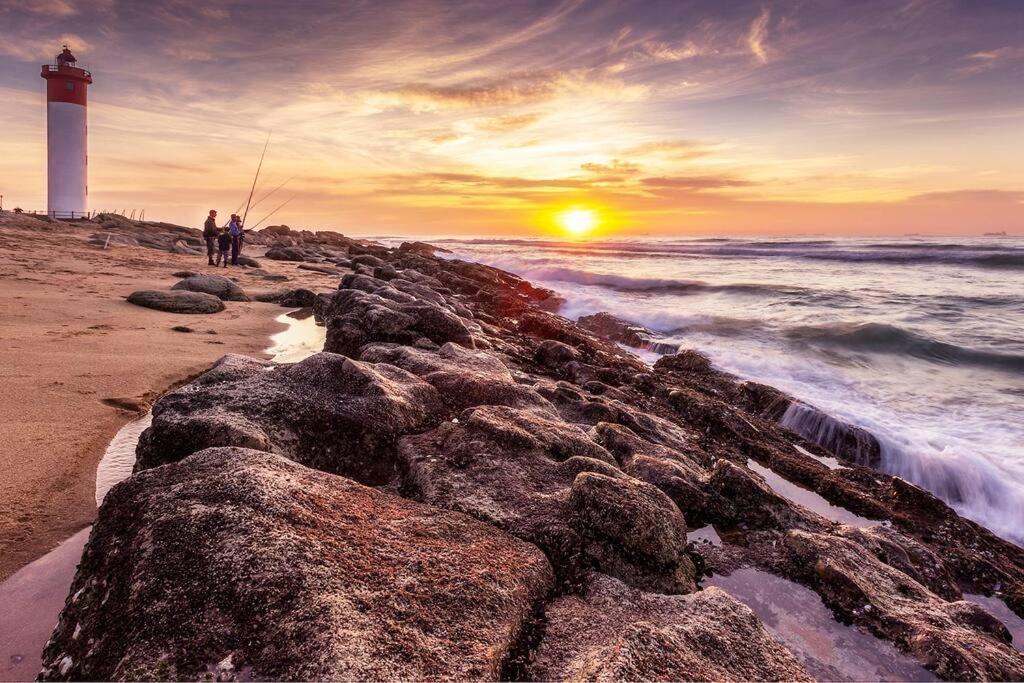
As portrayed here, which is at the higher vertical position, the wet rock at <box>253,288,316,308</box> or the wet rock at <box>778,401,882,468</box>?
the wet rock at <box>253,288,316,308</box>

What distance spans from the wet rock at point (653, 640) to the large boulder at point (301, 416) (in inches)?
57.3

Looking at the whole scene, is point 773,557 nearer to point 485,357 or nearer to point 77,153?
point 485,357

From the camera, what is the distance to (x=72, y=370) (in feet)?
16.4

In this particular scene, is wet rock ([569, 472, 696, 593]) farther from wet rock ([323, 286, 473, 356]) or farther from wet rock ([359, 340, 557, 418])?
wet rock ([323, 286, 473, 356])

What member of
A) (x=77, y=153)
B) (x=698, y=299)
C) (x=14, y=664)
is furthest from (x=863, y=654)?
(x=77, y=153)

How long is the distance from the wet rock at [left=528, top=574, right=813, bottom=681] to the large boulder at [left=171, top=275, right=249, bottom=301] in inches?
395

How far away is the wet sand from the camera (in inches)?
114

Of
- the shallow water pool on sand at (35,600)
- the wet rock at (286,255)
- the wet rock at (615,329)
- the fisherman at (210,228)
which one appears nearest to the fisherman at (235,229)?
the fisherman at (210,228)

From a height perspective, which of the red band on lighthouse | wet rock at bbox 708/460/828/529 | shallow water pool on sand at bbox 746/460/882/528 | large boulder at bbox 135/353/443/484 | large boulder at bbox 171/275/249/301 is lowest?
shallow water pool on sand at bbox 746/460/882/528

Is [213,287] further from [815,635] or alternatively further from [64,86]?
[64,86]

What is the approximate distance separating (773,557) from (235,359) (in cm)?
410

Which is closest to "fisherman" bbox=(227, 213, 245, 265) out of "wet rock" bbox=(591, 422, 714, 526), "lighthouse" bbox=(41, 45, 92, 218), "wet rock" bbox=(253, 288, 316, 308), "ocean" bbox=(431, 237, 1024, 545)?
"wet rock" bbox=(253, 288, 316, 308)

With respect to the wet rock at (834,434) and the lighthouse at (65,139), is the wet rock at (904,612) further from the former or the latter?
the lighthouse at (65,139)

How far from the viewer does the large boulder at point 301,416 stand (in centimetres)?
296
